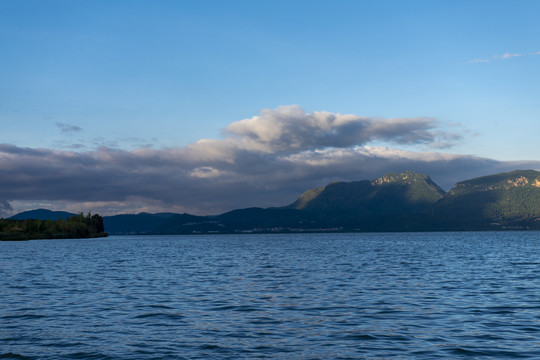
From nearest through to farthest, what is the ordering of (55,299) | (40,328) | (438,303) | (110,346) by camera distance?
(110,346)
(40,328)
(438,303)
(55,299)

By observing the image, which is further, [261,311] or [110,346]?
[261,311]

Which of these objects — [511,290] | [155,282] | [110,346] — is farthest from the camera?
[155,282]

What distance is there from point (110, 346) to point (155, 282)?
31227mm

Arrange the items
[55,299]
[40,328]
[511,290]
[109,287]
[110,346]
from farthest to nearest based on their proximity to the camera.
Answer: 1. [109,287]
2. [511,290]
3. [55,299]
4. [40,328]
5. [110,346]

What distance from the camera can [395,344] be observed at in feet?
79.8

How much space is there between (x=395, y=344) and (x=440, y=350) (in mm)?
2243

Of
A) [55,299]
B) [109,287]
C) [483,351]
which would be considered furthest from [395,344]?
[109,287]

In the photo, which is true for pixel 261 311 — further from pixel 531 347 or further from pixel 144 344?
pixel 531 347

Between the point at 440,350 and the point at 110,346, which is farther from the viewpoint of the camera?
the point at 110,346

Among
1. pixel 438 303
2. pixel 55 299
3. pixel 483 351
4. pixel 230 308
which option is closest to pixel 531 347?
pixel 483 351

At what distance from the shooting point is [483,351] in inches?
903

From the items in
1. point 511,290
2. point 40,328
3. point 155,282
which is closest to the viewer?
point 40,328

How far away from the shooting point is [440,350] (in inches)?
904

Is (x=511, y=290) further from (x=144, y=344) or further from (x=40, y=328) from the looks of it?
(x=40, y=328)
